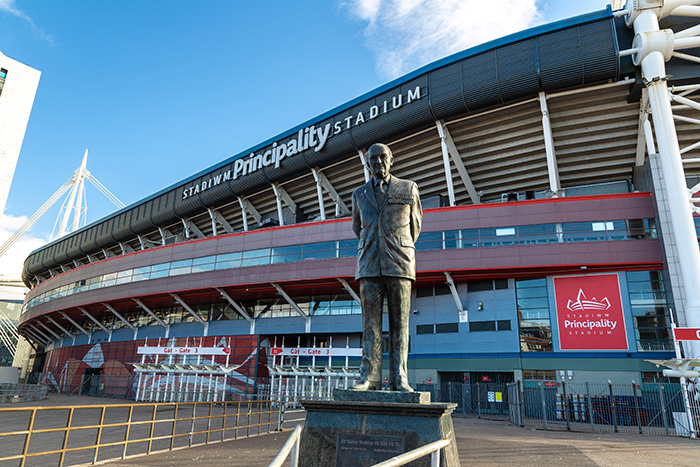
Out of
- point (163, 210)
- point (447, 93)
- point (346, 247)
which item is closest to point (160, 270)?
point (163, 210)

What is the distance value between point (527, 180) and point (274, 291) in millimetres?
20210

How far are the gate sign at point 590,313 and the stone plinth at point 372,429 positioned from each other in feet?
76.7

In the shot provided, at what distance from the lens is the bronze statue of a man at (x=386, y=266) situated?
5473 mm

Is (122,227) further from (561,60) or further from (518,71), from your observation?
(561,60)

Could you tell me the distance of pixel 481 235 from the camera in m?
26.9

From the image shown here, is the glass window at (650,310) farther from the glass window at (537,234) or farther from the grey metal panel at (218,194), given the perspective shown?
the grey metal panel at (218,194)

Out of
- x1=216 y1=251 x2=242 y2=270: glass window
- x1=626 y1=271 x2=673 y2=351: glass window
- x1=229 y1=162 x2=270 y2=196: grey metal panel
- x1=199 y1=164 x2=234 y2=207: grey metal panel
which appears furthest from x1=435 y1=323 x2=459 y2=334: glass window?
x1=199 y1=164 x2=234 y2=207: grey metal panel

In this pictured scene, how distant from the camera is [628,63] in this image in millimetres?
24938

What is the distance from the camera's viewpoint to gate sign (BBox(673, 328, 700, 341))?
19.7 metres

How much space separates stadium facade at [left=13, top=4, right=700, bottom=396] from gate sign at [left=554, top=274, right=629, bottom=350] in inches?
3.1

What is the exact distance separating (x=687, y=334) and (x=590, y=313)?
5.47 meters

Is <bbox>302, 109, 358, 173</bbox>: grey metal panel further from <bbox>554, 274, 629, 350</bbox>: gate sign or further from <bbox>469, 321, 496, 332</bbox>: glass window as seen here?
<bbox>554, 274, 629, 350</bbox>: gate sign

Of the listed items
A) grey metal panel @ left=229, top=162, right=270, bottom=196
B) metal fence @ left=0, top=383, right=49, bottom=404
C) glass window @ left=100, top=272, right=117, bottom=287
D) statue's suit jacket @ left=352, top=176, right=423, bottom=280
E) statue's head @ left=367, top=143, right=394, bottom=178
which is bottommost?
metal fence @ left=0, top=383, right=49, bottom=404

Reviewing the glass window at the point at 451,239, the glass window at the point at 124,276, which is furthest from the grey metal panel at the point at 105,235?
the glass window at the point at 451,239
